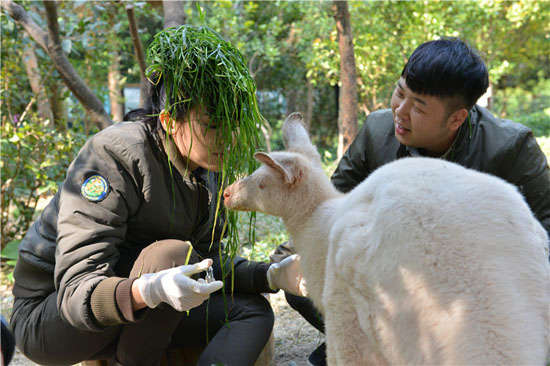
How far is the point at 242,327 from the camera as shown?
300 cm

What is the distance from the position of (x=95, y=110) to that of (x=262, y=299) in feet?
10.3

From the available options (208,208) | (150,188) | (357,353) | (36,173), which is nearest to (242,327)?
(208,208)

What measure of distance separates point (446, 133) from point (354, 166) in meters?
0.71

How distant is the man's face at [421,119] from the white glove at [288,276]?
0.98 m

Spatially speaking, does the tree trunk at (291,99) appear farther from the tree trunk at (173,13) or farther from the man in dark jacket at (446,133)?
the man in dark jacket at (446,133)

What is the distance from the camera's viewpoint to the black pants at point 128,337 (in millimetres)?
2623

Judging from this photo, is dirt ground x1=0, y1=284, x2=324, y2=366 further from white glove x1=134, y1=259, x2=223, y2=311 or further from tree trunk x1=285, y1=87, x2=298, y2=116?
tree trunk x1=285, y1=87, x2=298, y2=116

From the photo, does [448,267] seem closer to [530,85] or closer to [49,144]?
[49,144]

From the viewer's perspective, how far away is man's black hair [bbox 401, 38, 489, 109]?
2.58 metres

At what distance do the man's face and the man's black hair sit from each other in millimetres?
54

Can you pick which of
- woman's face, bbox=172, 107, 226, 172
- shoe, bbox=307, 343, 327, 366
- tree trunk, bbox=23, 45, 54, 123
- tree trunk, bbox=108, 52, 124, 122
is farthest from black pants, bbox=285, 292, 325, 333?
tree trunk, bbox=108, 52, 124, 122

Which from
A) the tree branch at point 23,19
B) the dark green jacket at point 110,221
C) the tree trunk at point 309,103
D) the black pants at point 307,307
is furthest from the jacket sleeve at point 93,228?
the tree trunk at point 309,103

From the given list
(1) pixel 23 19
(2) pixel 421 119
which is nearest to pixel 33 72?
(1) pixel 23 19

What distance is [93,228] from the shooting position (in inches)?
98.3
